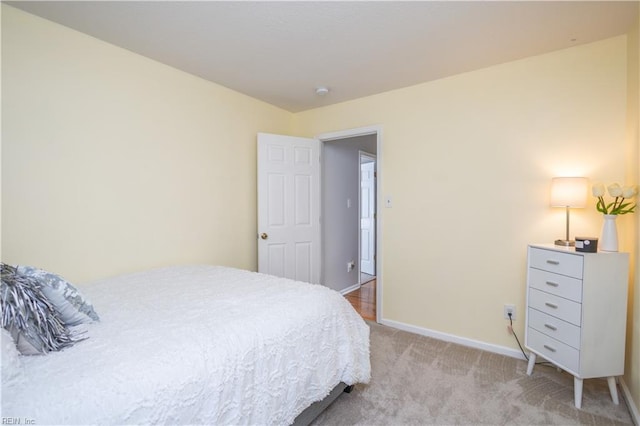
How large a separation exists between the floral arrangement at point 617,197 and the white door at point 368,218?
3.37 m

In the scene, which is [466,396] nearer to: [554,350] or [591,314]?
[554,350]

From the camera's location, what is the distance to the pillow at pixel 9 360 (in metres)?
0.85

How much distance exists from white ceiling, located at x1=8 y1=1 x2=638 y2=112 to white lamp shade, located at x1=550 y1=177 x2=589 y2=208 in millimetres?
970

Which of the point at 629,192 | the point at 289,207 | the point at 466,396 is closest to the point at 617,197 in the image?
the point at 629,192

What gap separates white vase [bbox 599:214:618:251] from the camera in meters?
1.82

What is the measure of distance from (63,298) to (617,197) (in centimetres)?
300

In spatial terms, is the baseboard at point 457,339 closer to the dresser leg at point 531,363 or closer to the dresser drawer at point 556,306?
the dresser leg at point 531,363

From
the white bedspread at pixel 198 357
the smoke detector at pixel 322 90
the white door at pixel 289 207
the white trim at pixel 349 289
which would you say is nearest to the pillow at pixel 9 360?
the white bedspread at pixel 198 357

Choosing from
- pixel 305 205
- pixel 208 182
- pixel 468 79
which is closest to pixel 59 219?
pixel 208 182

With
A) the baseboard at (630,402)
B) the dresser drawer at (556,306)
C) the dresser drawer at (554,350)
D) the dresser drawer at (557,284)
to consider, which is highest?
the dresser drawer at (557,284)

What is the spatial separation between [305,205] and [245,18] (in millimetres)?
2001

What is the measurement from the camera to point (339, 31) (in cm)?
198

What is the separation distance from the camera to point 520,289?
7.95ft

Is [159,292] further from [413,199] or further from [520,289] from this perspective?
[520,289]
